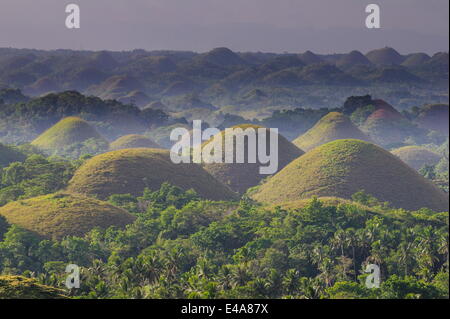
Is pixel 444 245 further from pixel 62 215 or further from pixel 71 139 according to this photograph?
pixel 71 139

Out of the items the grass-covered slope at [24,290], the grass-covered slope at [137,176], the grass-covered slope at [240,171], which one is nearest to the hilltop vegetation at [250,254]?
Answer: the grass-covered slope at [24,290]

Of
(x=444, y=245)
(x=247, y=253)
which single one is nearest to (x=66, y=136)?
(x=247, y=253)

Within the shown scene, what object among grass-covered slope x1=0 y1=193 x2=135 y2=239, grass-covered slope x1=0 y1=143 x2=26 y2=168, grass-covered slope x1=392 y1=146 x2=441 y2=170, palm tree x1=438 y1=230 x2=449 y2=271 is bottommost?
palm tree x1=438 y1=230 x2=449 y2=271

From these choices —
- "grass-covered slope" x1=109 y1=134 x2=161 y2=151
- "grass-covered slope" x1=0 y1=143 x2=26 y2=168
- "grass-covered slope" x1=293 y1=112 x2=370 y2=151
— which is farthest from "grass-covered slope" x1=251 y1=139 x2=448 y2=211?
"grass-covered slope" x1=109 y1=134 x2=161 y2=151

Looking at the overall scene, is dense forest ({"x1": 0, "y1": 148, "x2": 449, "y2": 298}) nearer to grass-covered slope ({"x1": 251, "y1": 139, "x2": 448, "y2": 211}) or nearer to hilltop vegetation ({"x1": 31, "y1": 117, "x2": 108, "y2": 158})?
grass-covered slope ({"x1": 251, "y1": 139, "x2": 448, "y2": 211})

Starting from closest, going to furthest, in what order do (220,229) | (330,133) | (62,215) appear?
(220,229), (62,215), (330,133)
